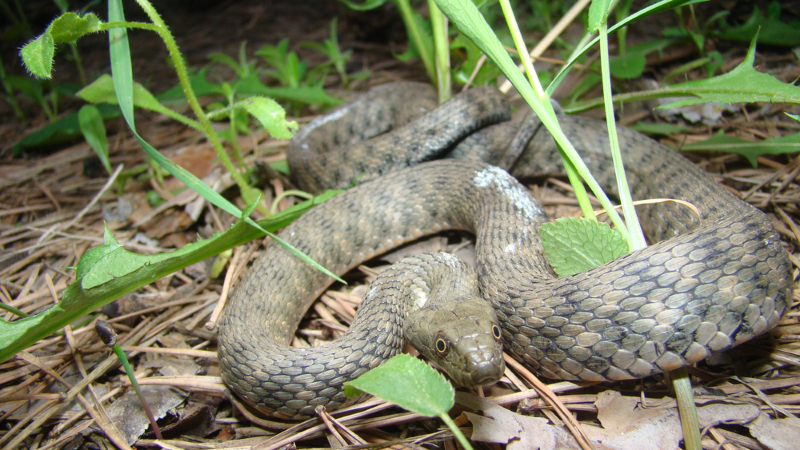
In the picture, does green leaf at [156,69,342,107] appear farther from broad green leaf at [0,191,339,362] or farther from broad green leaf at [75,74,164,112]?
broad green leaf at [0,191,339,362]

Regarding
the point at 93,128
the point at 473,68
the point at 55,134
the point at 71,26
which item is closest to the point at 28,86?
the point at 55,134

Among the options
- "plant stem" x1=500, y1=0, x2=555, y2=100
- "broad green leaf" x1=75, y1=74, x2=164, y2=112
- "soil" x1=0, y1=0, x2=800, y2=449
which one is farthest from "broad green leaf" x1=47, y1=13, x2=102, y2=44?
"plant stem" x1=500, y1=0, x2=555, y2=100

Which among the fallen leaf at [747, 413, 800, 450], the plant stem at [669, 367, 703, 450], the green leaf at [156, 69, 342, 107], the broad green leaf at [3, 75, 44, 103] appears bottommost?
the fallen leaf at [747, 413, 800, 450]

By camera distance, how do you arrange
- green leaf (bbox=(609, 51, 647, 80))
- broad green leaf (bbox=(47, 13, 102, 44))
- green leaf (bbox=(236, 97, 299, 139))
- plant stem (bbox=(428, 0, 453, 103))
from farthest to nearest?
plant stem (bbox=(428, 0, 453, 103)) < green leaf (bbox=(609, 51, 647, 80)) < green leaf (bbox=(236, 97, 299, 139)) < broad green leaf (bbox=(47, 13, 102, 44))

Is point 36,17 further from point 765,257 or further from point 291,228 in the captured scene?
point 765,257

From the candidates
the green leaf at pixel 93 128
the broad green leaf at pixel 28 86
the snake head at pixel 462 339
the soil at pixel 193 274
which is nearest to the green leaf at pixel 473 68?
the soil at pixel 193 274

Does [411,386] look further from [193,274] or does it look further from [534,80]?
[193,274]

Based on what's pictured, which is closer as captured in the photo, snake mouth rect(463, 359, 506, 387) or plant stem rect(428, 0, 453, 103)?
snake mouth rect(463, 359, 506, 387)
